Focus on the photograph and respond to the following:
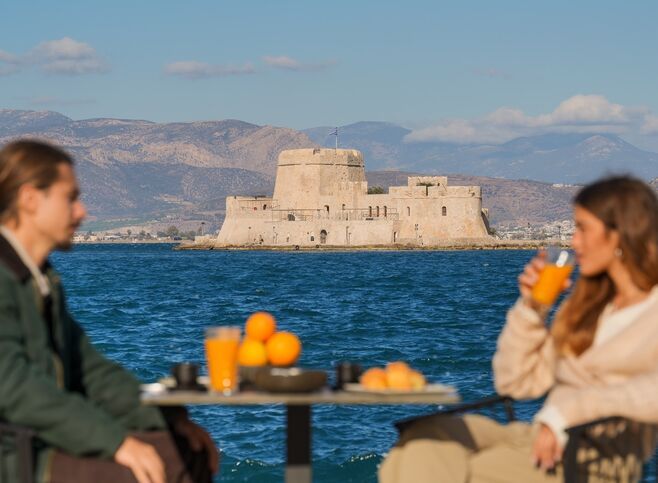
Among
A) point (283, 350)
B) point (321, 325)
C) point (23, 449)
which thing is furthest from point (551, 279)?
point (321, 325)

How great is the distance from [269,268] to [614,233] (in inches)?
2000

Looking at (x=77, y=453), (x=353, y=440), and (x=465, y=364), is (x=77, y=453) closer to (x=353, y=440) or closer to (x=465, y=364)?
(x=353, y=440)

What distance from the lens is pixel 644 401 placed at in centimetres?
304

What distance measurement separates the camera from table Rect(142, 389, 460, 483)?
9.73 feet

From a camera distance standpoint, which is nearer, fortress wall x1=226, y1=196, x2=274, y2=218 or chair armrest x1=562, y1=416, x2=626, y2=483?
chair armrest x1=562, y1=416, x2=626, y2=483

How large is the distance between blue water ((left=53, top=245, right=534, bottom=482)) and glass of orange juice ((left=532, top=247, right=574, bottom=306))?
5.26 meters

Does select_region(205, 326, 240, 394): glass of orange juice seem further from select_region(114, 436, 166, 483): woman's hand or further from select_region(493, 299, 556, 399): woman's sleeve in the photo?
select_region(493, 299, 556, 399): woman's sleeve

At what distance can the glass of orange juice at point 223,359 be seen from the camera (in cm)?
311

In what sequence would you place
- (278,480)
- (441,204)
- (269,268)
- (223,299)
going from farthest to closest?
1. (441,204)
2. (269,268)
3. (223,299)
4. (278,480)

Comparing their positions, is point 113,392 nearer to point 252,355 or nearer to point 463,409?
point 252,355

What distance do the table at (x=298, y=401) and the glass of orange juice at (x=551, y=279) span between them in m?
0.42

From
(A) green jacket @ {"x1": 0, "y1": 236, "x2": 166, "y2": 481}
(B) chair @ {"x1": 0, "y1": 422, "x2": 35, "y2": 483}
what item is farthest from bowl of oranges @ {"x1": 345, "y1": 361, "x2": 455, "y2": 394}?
(B) chair @ {"x1": 0, "y1": 422, "x2": 35, "y2": 483}

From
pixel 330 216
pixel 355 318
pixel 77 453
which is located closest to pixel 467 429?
pixel 77 453

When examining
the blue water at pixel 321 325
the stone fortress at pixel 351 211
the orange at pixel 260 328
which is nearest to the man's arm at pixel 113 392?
the orange at pixel 260 328
